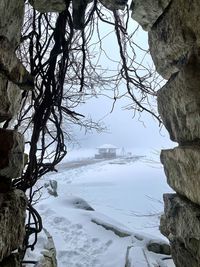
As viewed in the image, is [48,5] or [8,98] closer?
[8,98]

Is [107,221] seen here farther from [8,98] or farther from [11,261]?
Result: [8,98]

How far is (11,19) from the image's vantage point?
92cm

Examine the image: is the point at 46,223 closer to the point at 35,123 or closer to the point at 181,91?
the point at 35,123

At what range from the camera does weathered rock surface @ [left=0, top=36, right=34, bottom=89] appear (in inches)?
34.2

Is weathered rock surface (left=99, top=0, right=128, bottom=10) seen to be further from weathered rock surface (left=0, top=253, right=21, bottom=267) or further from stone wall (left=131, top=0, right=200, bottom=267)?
weathered rock surface (left=0, top=253, right=21, bottom=267)

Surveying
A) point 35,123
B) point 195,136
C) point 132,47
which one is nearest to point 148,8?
point 195,136

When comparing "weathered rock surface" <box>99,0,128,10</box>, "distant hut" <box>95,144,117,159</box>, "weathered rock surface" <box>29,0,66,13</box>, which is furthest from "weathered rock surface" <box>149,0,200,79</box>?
"distant hut" <box>95,144,117,159</box>

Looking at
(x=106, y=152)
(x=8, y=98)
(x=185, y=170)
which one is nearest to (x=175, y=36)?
(x=185, y=170)

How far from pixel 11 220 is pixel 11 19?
0.56 meters

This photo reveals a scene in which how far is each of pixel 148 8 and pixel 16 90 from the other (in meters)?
0.47

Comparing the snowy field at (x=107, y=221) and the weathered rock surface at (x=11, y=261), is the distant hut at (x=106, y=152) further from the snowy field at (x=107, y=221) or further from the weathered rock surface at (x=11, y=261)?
the weathered rock surface at (x=11, y=261)

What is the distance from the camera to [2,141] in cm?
96

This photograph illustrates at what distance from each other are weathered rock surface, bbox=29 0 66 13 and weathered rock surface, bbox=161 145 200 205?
2.05ft

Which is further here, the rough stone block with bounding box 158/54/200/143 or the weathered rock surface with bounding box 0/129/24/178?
the weathered rock surface with bounding box 0/129/24/178
